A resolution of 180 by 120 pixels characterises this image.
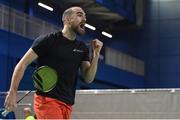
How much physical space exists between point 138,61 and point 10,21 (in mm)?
15326

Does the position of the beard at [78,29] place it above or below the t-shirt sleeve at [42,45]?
above

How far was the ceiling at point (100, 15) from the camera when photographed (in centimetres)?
3206

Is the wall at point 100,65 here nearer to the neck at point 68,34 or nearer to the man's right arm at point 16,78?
the neck at point 68,34

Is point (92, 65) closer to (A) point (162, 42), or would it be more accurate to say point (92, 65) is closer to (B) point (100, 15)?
(B) point (100, 15)

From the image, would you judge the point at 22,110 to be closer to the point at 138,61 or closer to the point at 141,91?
A: the point at 141,91

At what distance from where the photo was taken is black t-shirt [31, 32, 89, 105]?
4.93m

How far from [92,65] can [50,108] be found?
65 centimetres

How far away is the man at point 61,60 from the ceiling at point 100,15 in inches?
1036

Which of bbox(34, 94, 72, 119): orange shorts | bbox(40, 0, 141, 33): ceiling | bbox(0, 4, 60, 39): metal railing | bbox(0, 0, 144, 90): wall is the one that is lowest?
bbox(34, 94, 72, 119): orange shorts

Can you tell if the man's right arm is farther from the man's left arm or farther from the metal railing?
the metal railing

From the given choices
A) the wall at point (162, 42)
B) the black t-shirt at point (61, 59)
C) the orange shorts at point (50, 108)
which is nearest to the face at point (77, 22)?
the black t-shirt at point (61, 59)

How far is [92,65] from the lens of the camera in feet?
17.1

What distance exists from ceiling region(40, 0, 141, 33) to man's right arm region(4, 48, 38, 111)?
2650 cm

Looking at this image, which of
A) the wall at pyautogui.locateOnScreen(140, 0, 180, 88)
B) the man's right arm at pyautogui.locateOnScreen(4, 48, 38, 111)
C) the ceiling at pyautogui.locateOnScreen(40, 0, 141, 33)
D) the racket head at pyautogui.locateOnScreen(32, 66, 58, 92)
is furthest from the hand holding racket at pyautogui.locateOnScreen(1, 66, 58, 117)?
the wall at pyautogui.locateOnScreen(140, 0, 180, 88)
